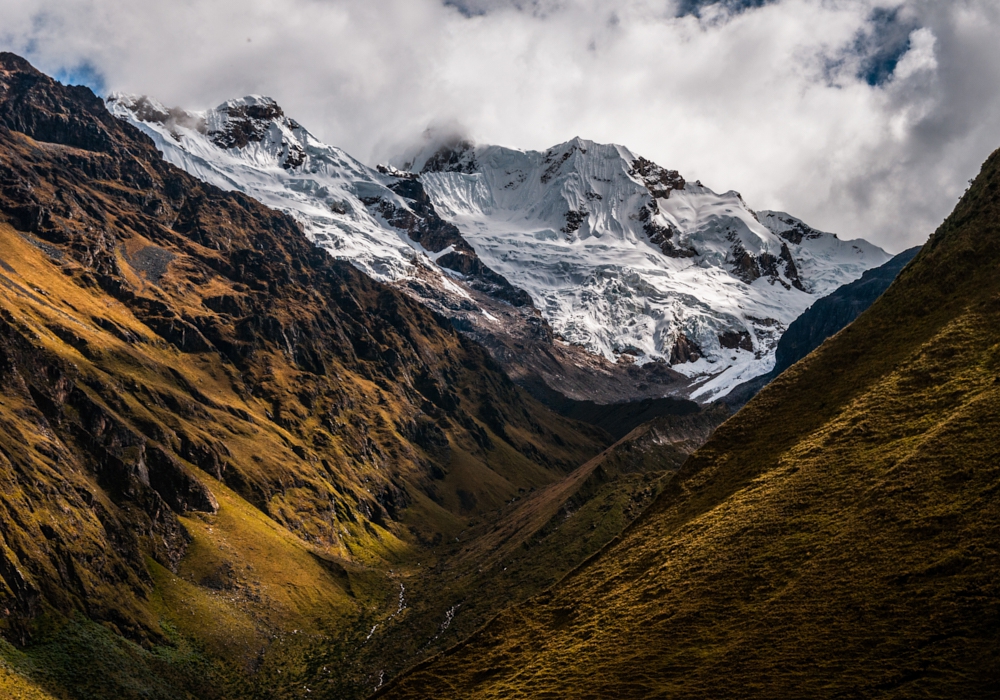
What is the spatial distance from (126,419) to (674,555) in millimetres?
162873

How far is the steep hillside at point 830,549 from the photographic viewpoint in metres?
49.9

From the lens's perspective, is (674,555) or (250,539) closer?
(674,555)

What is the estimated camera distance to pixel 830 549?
200 feet

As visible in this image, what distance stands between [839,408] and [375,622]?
129076 millimetres

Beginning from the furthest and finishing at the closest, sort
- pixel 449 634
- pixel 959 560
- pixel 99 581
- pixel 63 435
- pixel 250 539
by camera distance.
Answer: pixel 250 539 < pixel 63 435 < pixel 449 634 < pixel 99 581 < pixel 959 560

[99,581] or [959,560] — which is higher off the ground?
[99,581]

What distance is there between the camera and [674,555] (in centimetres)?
7581

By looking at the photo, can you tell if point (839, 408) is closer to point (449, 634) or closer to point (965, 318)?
point (965, 318)

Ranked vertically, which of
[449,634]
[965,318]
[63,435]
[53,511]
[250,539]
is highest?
[63,435]

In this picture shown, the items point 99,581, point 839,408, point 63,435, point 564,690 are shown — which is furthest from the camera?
point 63,435

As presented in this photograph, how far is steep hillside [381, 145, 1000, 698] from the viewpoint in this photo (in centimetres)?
4994

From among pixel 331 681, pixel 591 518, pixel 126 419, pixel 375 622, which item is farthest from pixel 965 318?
pixel 126 419

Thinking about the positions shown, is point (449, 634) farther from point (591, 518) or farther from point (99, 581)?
point (99, 581)

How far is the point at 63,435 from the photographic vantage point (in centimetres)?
17025
